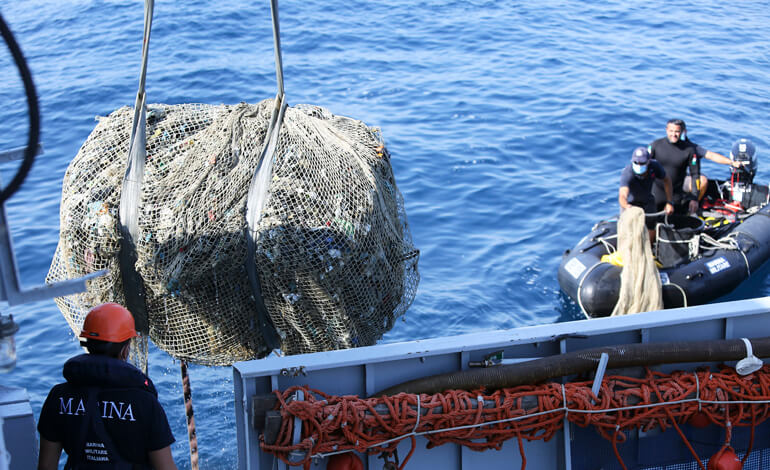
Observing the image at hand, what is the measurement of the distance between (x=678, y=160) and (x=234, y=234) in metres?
7.29

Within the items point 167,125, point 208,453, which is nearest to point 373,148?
point 167,125

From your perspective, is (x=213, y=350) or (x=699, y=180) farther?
(x=699, y=180)

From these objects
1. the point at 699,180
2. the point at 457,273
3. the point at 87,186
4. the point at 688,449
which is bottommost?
the point at 457,273

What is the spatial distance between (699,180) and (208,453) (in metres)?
6.83

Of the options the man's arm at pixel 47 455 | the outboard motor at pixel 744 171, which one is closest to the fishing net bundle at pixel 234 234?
the man's arm at pixel 47 455

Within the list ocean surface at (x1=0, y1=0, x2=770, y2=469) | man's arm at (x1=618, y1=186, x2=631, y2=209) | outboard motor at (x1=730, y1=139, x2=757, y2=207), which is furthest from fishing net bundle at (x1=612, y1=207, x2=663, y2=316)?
outboard motor at (x1=730, y1=139, x2=757, y2=207)

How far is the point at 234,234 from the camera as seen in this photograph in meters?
3.68

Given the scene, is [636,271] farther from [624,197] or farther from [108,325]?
[108,325]

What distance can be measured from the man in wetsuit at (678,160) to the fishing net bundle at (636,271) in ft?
5.73

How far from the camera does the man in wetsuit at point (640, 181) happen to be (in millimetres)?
8773

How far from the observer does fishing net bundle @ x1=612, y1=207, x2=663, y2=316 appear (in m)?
7.79

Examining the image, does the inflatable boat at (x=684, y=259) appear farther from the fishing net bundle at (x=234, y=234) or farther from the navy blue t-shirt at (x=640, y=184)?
the fishing net bundle at (x=234, y=234)

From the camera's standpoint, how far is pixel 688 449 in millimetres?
3977

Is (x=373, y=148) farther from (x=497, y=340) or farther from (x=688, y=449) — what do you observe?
(x=688, y=449)
